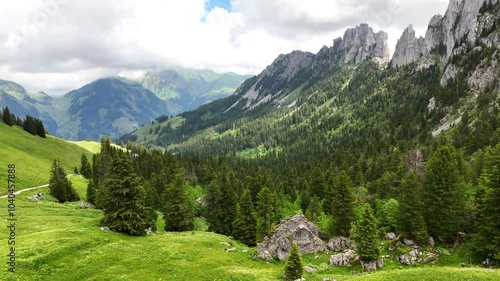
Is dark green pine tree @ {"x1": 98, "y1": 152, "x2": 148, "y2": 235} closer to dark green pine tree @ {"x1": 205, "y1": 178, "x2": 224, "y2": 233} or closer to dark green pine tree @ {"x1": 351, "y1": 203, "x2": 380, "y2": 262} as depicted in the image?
dark green pine tree @ {"x1": 205, "y1": 178, "x2": 224, "y2": 233}

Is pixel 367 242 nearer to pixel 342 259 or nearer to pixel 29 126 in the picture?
pixel 342 259

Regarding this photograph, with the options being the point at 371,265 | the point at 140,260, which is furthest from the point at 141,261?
the point at 371,265

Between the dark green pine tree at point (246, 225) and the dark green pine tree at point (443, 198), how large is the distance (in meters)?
33.4

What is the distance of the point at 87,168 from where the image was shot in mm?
133250

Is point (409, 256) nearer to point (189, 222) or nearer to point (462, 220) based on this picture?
point (462, 220)

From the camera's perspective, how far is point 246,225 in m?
69.9

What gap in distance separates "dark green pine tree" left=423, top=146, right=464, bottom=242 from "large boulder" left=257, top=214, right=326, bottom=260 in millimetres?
19881

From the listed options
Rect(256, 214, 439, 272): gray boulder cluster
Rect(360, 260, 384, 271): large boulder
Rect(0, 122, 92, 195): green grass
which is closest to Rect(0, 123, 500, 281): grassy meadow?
Rect(360, 260, 384, 271): large boulder

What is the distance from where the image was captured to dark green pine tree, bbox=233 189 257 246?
6923 centimetres

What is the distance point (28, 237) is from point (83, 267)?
12352mm

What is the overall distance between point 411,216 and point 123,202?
4900 centimetres

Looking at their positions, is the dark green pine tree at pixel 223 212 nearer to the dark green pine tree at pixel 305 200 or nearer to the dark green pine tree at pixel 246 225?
the dark green pine tree at pixel 246 225

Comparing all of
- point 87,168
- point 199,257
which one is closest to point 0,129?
point 87,168

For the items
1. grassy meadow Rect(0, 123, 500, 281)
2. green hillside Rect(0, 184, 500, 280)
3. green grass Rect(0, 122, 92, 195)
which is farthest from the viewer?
green grass Rect(0, 122, 92, 195)
